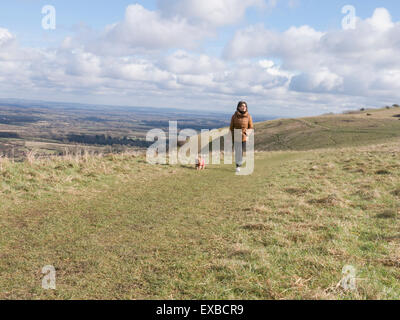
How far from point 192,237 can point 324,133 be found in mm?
66057

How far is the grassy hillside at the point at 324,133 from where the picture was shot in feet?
175

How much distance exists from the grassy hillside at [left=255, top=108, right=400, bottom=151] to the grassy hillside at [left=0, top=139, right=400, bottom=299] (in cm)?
4467

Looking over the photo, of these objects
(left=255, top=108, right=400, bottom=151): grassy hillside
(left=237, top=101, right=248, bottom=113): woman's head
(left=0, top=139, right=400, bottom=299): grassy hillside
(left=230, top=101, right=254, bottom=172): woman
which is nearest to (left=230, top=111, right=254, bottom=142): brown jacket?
(left=230, top=101, right=254, bottom=172): woman

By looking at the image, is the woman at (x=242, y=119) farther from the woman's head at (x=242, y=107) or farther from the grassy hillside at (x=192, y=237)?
the grassy hillside at (x=192, y=237)

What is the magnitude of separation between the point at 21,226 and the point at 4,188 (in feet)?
10.0

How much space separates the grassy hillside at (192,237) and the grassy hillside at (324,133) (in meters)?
44.7

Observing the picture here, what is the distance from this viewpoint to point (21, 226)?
6.51 metres

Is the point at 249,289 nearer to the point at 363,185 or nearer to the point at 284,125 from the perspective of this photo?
the point at 363,185

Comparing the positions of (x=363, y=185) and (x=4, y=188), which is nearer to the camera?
(x=4, y=188)

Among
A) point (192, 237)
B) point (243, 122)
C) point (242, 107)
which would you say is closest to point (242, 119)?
point (243, 122)

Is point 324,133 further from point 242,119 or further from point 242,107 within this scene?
point 242,107

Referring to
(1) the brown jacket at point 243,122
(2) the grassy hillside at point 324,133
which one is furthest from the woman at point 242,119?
(2) the grassy hillside at point 324,133
